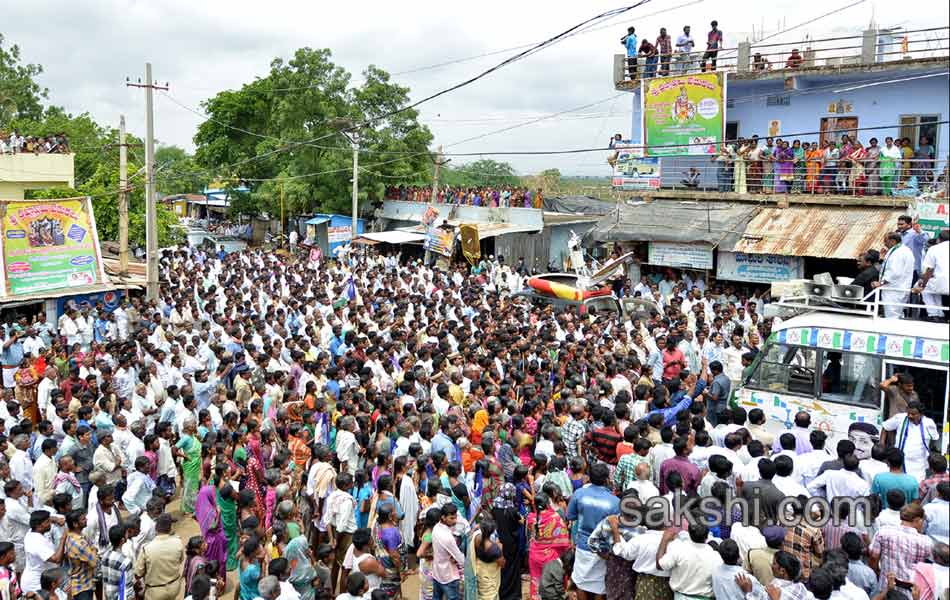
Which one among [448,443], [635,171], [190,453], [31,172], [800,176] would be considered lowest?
[190,453]

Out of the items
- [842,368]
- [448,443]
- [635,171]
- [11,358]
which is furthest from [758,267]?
[11,358]

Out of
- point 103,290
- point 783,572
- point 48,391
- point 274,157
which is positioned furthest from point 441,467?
point 274,157

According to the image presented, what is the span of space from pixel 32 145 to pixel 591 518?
29.6m

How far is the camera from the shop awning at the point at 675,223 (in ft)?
59.7

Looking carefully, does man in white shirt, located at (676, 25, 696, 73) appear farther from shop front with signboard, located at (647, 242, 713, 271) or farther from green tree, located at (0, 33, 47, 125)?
green tree, located at (0, 33, 47, 125)

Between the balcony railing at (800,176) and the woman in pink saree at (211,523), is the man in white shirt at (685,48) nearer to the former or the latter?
the balcony railing at (800,176)

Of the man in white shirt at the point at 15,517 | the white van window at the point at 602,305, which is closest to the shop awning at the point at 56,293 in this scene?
the white van window at the point at 602,305

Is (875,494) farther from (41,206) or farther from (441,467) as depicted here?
(41,206)

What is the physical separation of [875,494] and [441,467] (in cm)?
339

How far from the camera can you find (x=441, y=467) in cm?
718

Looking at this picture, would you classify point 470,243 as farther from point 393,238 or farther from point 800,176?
point 800,176

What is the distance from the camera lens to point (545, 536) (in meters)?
6.57

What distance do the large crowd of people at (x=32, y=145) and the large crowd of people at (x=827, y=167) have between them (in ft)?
76.2

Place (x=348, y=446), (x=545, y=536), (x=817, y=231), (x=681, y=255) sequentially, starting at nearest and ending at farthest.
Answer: (x=545, y=536)
(x=348, y=446)
(x=817, y=231)
(x=681, y=255)
